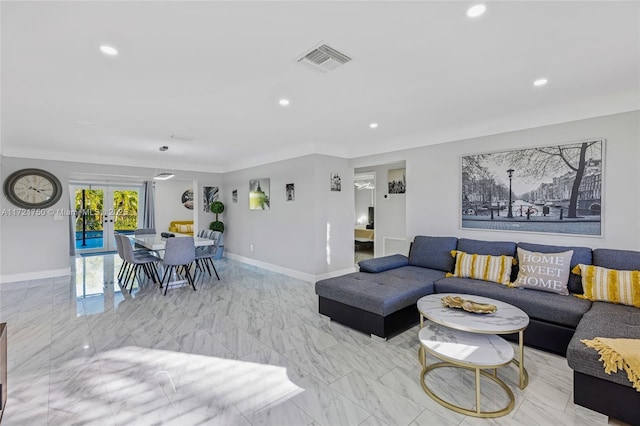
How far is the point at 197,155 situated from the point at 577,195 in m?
6.20

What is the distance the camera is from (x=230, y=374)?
2342mm

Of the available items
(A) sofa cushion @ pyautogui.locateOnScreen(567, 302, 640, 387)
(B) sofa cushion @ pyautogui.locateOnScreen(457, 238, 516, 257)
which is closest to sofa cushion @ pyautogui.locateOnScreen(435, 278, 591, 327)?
(A) sofa cushion @ pyautogui.locateOnScreen(567, 302, 640, 387)

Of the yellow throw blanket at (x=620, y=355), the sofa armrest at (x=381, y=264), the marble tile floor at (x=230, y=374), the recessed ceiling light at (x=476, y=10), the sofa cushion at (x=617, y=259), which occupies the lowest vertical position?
the marble tile floor at (x=230, y=374)

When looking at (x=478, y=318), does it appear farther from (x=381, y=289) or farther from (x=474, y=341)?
(x=381, y=289)

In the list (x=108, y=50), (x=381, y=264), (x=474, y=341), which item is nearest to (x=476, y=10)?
(x=474, y=341)

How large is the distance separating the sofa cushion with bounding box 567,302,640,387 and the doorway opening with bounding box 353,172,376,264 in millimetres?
5917

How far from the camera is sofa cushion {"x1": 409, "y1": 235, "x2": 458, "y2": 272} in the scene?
151 inches

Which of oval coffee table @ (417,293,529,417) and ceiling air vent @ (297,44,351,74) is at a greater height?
ceiling air vent @ (297,44,351,74)

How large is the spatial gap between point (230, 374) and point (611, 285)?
3403 millimetres

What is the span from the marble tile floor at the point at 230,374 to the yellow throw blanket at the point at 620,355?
38cm

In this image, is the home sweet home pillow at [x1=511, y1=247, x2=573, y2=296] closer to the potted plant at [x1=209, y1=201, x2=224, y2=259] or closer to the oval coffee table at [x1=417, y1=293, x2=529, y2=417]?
the oval coffee table at [x1=417, y1=293, x2=529, y2=417]

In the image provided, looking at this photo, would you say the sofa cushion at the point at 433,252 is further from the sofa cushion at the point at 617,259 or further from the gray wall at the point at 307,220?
the gray wall at the point at 307,220

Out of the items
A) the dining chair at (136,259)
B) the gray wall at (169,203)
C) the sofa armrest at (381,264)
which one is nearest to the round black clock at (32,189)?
the dining chair at (136,259)

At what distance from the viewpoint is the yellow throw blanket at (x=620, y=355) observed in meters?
1.69
